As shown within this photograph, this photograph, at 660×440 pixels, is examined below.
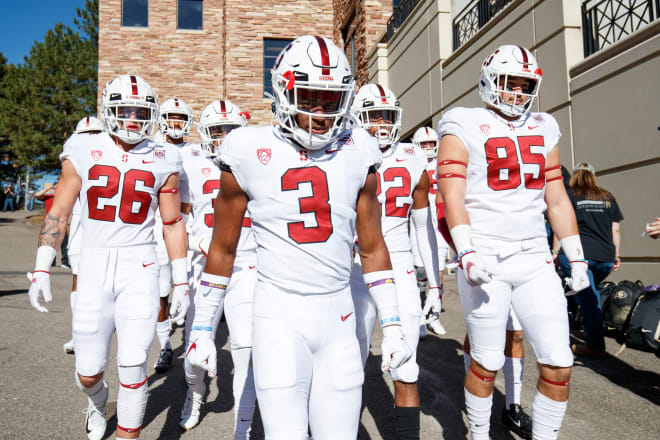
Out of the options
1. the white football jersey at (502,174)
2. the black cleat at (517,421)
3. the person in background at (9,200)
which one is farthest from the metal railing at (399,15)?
the person in background at (9,200)

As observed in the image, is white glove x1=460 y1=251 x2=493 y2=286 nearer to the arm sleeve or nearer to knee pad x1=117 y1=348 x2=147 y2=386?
the arm sleeve

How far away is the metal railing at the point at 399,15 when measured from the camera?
14.0 metres

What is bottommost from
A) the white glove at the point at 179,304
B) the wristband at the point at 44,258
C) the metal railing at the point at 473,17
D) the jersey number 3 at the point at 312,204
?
the white glove at the point at 179,304

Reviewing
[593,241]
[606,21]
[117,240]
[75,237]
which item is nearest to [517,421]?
[593,241]

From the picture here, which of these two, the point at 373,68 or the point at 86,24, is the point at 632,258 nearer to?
the point at 373,68

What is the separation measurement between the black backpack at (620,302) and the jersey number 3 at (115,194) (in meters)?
5.17

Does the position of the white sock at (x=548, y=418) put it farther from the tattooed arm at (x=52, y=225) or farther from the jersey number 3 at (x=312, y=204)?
the tattooed arm at (x=52, y=225)

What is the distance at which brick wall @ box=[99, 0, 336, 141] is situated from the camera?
63.8 feet

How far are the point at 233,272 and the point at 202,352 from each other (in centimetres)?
157

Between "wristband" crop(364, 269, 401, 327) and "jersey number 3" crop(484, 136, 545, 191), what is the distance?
4.07 ft

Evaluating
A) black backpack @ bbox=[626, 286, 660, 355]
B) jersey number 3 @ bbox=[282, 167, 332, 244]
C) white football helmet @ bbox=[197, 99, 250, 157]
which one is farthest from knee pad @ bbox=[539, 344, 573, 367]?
white football helmet @ bbox=[197, 99, 250, 157]

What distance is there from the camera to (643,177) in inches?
268

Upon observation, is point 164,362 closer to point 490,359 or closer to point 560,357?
point 490,359

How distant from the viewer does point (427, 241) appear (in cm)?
420
